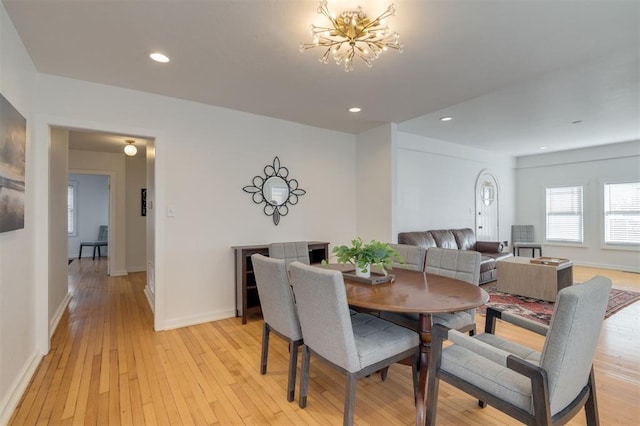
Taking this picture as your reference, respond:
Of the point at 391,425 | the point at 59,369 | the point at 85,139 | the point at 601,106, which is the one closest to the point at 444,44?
→ the point at 391,425

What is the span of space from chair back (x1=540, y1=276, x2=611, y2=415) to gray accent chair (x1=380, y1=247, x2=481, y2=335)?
Answer: 82cm

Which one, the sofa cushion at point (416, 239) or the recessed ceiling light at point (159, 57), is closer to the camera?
the recessed ceiling light at point (159, 57)

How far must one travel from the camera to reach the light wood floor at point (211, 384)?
1.82 metres

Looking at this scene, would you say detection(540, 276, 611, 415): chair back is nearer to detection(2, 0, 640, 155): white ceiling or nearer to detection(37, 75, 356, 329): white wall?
detection(2, 0, 640, 155): white ceiling

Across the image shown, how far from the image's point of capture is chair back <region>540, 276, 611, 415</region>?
45.3 inches

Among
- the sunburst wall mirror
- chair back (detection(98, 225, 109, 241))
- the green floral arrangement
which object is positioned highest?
the sunburst wall mirror

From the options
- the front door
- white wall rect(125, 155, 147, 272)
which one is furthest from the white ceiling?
white wall rect(125, 155, 147, 272)

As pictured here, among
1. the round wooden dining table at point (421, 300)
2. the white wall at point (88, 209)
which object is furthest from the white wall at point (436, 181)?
the white wall at point (88, 209)

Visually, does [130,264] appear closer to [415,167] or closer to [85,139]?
[85,139]

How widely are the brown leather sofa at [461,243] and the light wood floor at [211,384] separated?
5.81 feet

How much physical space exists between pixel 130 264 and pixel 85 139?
8.69 ft

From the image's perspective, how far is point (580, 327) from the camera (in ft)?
3.89

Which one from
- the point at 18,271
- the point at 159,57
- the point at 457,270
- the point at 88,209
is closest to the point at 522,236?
the point at 457,270

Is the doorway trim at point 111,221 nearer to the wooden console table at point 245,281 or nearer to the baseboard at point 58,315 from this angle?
the baseboard at point 58,315
